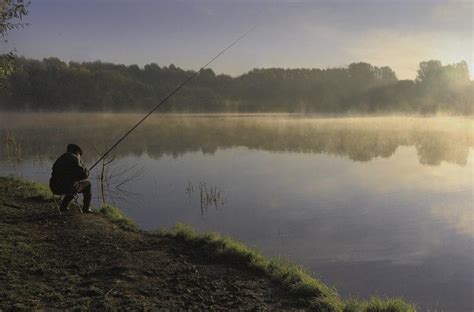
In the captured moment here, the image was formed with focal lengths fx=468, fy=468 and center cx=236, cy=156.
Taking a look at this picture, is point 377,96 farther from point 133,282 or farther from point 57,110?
point 133,282

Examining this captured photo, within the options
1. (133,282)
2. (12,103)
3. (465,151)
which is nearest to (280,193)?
(133,282)

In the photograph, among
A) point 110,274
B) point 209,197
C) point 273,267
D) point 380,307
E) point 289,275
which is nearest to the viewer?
point 380,307

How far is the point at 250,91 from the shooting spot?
104 meters

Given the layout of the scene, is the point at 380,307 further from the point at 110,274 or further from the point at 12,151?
the point at 12,151

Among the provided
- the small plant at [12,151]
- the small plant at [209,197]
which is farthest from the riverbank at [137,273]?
the small plant at [12,151]

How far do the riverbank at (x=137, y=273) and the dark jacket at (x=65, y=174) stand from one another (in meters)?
0.60

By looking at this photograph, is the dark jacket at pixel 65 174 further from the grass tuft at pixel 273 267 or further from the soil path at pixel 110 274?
the grass tuft at pixel 273 267

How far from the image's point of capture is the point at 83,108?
92562 mm

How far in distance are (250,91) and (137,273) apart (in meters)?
99.3

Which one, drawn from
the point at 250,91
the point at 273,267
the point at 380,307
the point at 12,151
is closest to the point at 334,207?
the point at 273,267

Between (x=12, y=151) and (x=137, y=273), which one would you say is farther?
(x=12, y=151)

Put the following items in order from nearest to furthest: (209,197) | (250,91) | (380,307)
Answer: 1. (380,307)
2. (209,197)
3. (250,91)

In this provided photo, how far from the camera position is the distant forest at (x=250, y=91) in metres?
89.9

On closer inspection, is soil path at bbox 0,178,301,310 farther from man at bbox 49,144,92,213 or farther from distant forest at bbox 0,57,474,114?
distant forest at bbox 0,57,474,114
